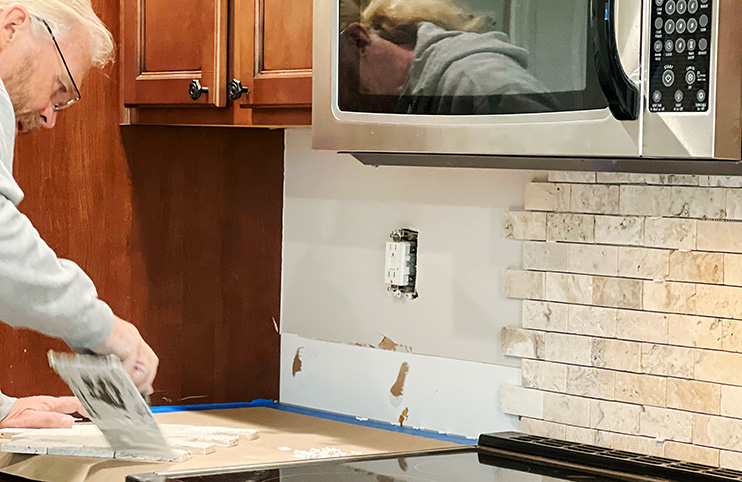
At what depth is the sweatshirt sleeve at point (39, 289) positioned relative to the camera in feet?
4.19

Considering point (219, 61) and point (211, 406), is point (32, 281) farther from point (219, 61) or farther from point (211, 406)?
point (211, 406)

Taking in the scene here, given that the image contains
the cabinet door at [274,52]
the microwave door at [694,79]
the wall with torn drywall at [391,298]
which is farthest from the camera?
the wall with torn drywall at [391,298]

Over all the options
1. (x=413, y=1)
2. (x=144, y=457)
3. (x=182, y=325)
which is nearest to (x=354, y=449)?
(x=144, y=457)

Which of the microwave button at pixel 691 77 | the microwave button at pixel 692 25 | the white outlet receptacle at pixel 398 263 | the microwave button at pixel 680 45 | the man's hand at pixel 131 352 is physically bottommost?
the man's hand at pixel 131 352

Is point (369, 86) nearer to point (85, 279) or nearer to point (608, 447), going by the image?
point (85, 279)

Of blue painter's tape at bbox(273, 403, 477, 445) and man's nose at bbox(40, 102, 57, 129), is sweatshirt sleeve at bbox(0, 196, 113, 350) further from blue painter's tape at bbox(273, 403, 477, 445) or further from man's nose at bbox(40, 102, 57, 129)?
blue painter's tape at bbox(273, 403, 477, 445)

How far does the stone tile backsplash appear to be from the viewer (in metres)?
1.68

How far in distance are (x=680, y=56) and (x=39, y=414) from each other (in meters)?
1.24

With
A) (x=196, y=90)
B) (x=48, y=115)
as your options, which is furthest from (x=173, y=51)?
(x=48, y=115)

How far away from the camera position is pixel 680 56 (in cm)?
126

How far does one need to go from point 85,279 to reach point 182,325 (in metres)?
0.93

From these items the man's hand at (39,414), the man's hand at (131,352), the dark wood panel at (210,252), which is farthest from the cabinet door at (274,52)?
the man's hand at (39,414)

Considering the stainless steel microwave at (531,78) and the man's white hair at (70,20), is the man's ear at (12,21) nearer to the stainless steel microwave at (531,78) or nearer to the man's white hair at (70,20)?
the man's white hair at (70,20)

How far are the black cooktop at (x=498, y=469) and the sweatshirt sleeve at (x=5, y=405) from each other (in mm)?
437
